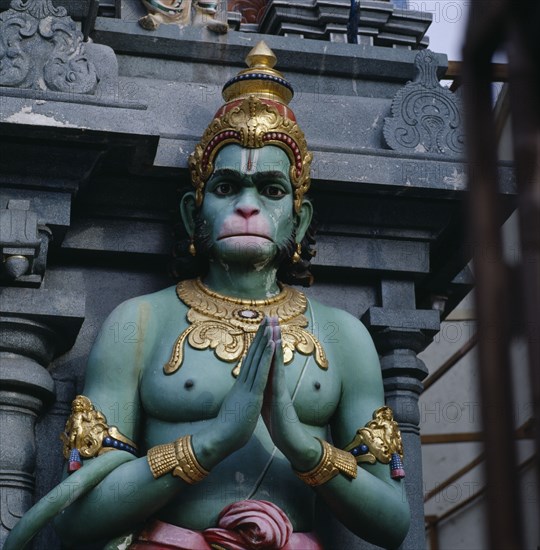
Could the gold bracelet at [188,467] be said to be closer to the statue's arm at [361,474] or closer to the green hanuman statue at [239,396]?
the green hanuman statue at [239,396]

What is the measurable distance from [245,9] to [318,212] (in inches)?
74.5

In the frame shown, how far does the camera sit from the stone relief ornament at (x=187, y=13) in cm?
677

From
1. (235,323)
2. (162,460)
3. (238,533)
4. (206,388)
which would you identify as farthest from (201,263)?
(238,533)

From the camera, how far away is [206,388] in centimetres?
552

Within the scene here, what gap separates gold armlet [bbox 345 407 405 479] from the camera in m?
5.63

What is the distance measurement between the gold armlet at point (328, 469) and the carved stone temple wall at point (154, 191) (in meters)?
0.73

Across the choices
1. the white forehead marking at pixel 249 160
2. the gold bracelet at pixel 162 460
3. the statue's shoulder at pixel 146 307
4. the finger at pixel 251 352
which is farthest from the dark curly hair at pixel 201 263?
the gold bracelet at pixel 162 460

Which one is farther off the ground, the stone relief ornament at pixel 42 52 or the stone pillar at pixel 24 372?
the stone relief ornament at pixel 42 52

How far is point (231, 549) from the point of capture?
17.1 ft

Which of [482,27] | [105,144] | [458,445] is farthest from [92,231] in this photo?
[458,445]

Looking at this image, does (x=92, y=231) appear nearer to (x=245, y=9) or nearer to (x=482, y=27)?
(x=245, y=9)

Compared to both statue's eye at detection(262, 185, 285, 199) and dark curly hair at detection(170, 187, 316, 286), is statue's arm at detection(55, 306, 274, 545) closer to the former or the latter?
dark curly hair at detection(170, 187, 316, 286)

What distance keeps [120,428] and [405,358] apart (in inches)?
62.3

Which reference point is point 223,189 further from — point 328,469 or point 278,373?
point 328,469
